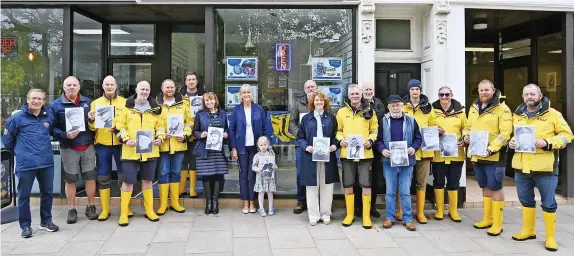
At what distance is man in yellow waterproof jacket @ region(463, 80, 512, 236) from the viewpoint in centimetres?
575

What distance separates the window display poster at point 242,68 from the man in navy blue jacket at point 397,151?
276 cm

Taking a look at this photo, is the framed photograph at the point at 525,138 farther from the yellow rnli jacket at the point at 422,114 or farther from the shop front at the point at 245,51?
the shop front at the point at 245,51

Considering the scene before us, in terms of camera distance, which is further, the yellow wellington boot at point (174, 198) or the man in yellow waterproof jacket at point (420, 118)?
the yellow wellington boot at point (174, 198)

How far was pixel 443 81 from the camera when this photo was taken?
24.6ft

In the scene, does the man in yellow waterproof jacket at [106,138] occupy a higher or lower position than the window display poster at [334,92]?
lower

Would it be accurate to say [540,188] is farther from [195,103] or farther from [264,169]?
[195,103]

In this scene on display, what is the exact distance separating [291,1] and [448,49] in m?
2.86

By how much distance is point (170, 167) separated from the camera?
6902 millimetres

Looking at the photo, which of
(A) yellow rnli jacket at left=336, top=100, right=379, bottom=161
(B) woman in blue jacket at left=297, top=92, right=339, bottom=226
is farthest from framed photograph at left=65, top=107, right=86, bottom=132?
(A) yellow rnli jacket at left=336, top=100, right=379, bottom=161

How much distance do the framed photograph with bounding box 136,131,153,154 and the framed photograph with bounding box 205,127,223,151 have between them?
862 mm

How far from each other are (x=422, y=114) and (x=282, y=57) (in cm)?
281

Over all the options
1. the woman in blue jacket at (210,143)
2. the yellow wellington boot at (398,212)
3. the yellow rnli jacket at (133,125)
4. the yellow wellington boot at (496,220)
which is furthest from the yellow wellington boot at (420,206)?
the yellow rnli jacket at (133,125)

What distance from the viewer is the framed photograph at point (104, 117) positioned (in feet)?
20.5

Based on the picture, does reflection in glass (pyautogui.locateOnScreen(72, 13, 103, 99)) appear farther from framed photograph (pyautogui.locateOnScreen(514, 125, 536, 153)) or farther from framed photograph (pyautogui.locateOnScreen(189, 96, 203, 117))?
framed photograph (pyautogui.locateOnScreen(514, 125, 536, 153))
